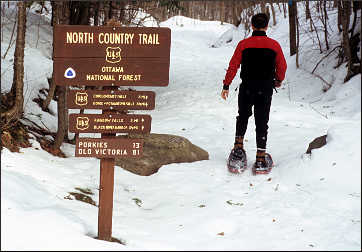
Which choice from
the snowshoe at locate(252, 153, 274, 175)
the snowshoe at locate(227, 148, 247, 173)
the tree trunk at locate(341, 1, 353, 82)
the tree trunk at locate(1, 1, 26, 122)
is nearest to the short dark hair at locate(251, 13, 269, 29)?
the snowshoe at locate(227, 148, 247, 173)

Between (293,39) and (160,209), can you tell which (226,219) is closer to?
(160,209)

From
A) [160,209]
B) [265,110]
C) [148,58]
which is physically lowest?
[160,209]

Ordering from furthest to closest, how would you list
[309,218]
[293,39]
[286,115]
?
[293,39], [286,115], [309,218]

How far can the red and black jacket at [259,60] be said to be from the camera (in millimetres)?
6137

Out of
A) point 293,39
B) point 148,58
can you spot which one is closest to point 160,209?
point 148,58

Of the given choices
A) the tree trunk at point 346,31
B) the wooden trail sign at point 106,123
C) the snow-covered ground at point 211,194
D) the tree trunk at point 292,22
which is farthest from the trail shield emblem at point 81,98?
the tree trunk at point 292,22

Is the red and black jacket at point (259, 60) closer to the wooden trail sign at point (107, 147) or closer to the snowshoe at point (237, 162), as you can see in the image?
the snowshoe at point (237, 162)

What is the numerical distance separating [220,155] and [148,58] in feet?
11.3

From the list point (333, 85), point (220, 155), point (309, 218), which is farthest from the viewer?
point (333, 85)

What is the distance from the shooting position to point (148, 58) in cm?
447

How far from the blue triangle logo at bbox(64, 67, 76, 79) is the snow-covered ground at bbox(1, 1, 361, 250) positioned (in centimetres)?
111

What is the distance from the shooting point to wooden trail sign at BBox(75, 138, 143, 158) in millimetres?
4410

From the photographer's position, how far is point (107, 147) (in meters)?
4.45

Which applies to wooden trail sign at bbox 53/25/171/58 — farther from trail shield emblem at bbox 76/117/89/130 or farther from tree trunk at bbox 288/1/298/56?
tree trunk at bbox 288/1/298/56
